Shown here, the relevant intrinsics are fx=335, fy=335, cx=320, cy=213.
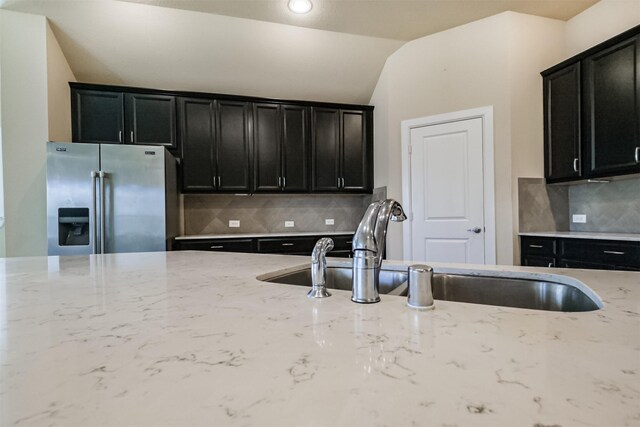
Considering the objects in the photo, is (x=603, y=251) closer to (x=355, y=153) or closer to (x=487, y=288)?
(x=487, y=288)

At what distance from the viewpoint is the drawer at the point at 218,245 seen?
3.32 m

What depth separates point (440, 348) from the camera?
50 cm

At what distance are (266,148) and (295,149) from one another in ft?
1.09

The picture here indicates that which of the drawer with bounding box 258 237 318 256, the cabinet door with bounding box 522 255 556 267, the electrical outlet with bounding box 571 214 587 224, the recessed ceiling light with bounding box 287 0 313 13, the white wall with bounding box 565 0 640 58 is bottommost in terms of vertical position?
the cabinet door with bounding box 522 255 556 267

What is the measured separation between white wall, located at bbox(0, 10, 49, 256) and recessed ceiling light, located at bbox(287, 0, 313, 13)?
2.07m

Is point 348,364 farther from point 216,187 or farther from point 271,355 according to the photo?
point 216,187

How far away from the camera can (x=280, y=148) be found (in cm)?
380

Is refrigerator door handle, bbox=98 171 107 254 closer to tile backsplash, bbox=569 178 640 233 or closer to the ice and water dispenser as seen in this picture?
the ice and water dispenser

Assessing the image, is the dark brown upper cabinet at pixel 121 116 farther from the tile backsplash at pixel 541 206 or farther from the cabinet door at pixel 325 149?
the tile backsplash at pixel 541 206

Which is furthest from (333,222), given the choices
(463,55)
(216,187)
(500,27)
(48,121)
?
(48,121)

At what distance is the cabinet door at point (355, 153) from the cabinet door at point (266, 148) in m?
0.77

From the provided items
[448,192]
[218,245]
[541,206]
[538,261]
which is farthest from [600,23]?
[218,245]

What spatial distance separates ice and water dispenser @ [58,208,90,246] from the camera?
8.85 ft

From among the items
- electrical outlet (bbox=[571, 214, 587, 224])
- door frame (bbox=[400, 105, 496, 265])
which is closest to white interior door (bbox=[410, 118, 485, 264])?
door frame (bbox=[400, 105, 496, 265])
